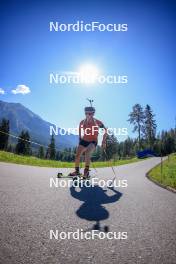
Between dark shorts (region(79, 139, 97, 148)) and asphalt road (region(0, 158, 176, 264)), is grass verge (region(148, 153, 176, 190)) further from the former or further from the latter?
asphalt road (region(0, 158, 176, 264))

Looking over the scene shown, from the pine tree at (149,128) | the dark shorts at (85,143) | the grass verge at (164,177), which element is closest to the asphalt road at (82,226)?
the dark shorts at (85,143)

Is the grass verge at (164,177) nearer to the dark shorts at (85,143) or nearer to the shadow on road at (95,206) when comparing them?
the dark shorts at (85,143)

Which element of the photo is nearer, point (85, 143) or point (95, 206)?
point (95, 206)

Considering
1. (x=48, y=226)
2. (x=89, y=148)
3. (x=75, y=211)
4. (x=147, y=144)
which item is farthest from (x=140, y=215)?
(x=147, y=144)

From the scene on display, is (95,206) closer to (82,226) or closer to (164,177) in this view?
(82,226)

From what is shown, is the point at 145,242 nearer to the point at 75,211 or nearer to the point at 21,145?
the point at 75,211

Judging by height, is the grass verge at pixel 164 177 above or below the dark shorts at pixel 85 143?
below

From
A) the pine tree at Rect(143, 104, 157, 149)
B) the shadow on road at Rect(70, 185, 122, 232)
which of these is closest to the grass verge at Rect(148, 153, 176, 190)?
the shadow on road at Rect(70, 185, 122, 232)

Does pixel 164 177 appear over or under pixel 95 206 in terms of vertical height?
over

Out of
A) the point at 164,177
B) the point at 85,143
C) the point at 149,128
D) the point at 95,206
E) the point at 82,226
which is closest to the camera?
the point at 82,226

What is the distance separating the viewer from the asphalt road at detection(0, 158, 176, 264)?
8.51 ft

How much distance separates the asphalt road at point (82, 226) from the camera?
8.51 feet

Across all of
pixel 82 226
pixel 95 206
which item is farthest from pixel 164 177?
pixel 82 226

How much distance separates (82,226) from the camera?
3.56 metres
